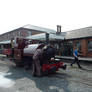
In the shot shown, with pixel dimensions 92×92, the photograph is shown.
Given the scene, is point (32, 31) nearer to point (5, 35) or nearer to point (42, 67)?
point (5, 35)

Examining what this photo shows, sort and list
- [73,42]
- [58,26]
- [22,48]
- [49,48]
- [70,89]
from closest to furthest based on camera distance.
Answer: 1. [70,89]
2. [49,48]
3. [22,48]
4. [73,42]
5. [58,26]

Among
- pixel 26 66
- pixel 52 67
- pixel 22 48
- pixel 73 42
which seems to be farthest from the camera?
pixel 73 42

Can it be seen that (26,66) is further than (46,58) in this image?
Yes

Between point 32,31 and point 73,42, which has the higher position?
point 32,31

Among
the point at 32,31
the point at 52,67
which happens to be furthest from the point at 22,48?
the point at 32,31

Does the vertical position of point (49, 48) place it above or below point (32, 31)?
below

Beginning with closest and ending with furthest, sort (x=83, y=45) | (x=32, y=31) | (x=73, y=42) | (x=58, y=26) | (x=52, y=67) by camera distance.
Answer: (x=52, y=67)
(x=83, y=45)
(x=73, y=42)
(x=58, y=26)
(x=32, y=31)

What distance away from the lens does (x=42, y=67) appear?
21.5 ft

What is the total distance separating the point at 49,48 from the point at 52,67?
4.36 ft

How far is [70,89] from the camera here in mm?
4520

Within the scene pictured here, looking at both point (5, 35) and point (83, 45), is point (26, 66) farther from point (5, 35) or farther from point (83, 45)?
point (5, 35)

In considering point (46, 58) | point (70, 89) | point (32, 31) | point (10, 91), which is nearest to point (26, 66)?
point (46, 58)

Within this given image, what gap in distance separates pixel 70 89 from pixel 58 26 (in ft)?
64.1

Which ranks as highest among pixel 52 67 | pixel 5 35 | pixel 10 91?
pixel 5 35
